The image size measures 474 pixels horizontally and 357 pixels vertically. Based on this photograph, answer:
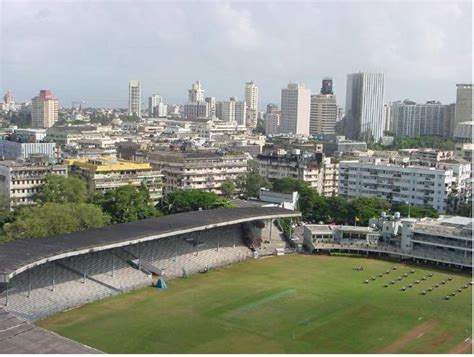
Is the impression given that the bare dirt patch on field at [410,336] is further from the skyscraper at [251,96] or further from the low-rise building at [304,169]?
the skyscraper at [251,96]

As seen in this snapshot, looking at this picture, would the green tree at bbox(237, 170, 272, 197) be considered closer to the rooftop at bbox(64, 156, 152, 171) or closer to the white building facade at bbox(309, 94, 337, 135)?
the rooftop at bbox(64, 156, 152, 171)

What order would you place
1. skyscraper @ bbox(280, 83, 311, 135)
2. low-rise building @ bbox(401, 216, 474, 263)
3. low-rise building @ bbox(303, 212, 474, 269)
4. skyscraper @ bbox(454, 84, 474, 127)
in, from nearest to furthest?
low-rise building @ bbox(401, 216, 474, 263) < low-rise building @ bbox(303, 212, 474, 269) < skyscraper @ bbox(454, 84, 474, 127) < skyscraper @ bbox(280, 83, 311, 135)

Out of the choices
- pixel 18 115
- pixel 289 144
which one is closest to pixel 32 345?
pixel 289 144

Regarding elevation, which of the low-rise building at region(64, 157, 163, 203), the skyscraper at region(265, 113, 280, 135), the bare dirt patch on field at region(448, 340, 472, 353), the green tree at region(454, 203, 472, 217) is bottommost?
the bare dirt patch on field at region(448, 340, 472, 353)

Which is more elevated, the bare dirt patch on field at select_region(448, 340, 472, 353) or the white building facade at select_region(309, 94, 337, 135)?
the white building facade at select_region(309, 94, 337, 135)

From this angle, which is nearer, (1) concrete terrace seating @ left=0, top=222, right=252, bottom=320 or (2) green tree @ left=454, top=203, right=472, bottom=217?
(1) concrete terrace seating @ left=0, top=222, right=252, bottom=320

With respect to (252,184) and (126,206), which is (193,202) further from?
(252,184)

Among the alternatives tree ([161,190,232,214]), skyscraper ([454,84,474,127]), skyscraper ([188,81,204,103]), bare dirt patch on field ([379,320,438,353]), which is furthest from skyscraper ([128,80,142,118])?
bare dirt patch on field ([379,320,438,353])

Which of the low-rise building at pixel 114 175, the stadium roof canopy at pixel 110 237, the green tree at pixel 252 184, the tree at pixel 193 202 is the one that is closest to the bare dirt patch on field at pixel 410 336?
the stadium roof canopy at pixel 110 237
